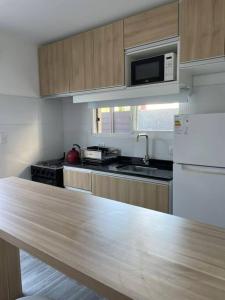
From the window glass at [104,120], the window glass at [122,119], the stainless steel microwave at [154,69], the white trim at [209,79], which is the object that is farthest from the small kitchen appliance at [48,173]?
the white trim at [209,79]

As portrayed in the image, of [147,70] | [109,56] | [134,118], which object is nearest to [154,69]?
A: [147,70]

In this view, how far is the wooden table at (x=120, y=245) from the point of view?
80 centimetres

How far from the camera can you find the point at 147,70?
256 centimetres

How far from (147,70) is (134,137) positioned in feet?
3.10

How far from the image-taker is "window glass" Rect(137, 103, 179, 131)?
2.96 meters

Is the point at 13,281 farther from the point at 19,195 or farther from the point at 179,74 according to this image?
the point at 179,74

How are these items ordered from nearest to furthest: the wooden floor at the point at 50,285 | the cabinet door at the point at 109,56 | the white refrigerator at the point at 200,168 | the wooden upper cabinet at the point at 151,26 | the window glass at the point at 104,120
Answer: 1. the wooden floor at the point at 50,285
2. the white refrigerator at the point at 200,168
3. the wooden upper cabinet at the point at 151,26
4. the cabinet door at the point at 109,56
5. the window glass at the point at 104,120

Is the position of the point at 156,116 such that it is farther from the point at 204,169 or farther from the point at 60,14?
the point at 60,14

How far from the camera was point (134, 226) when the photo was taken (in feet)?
3.97

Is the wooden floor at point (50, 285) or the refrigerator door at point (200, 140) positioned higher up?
the refrigerator door at point (200, 140)

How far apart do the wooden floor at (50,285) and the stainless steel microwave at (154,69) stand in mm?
2056

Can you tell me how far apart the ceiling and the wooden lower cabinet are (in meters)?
1.78

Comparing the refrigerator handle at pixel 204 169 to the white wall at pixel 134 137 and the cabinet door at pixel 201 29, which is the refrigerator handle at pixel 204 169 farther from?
the cabinet door at pixel 201 29

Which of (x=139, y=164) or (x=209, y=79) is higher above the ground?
(x=209, y=79)
